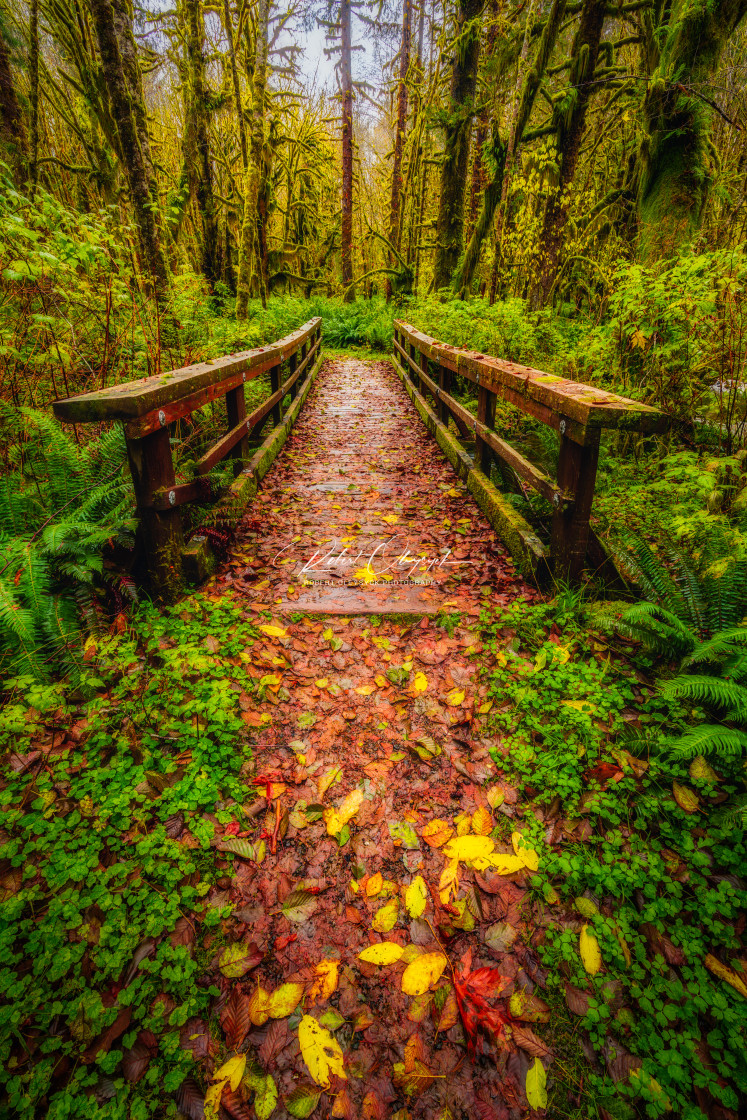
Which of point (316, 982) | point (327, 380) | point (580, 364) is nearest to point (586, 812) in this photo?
point (316, 982)

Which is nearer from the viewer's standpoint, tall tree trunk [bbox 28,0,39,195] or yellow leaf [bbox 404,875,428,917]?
yellow leaf [bbox 404,875,428,917]

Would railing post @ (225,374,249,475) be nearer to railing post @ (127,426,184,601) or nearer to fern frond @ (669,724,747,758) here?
railing post @ (127,426,184,601)

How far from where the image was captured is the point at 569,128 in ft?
22.4

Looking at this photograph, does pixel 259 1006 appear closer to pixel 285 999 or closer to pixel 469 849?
pixel 285 999

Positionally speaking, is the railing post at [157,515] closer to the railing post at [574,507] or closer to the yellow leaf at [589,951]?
the railing post at [574,507]

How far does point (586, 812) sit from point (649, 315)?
3.74m

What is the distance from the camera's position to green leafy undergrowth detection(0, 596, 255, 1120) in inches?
52.1

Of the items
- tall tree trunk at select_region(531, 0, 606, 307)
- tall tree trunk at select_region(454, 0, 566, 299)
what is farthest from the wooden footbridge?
tall tree trunk at select_region(454, 0, 566, 299)

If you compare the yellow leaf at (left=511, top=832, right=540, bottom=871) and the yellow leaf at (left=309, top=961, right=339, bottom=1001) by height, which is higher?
the yellow leaf at (left=511, top=832, right=540, bottom=871)

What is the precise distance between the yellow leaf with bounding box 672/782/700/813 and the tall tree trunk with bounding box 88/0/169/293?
678 centimetres

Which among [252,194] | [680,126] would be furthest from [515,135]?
[252,194]

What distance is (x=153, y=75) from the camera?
1441cm

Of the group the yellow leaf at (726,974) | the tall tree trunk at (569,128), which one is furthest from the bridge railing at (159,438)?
the tall tree trunk at (569,128)

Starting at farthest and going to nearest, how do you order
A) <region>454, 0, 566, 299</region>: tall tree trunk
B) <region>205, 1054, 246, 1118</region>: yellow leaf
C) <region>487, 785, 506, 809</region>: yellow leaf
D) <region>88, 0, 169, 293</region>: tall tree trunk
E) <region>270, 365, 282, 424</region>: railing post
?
<region>454, 0, 566, 299</region>: tall tree trunk
<region>270, 365, 282, 424</region>: railing post
<region>88, 0, 169, 293</region>: tall tree trunk
<region>487, 785, 506, 809</region>: yellow leaf
<region>205, 1054, 246, 1118</region>: yellow leaf
